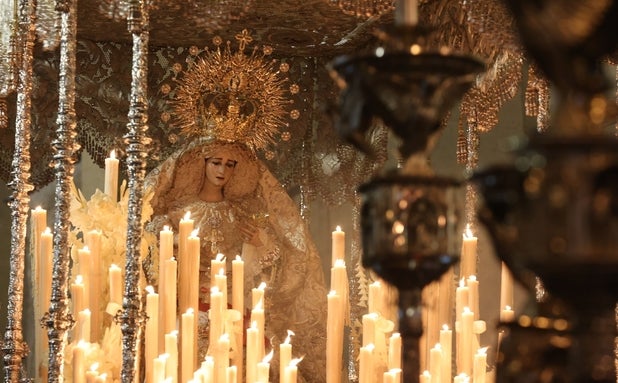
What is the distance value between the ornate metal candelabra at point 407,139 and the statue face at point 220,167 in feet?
17.0

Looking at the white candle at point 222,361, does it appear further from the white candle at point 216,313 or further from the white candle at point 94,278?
the white candle at point 94,278

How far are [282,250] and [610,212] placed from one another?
5598mm

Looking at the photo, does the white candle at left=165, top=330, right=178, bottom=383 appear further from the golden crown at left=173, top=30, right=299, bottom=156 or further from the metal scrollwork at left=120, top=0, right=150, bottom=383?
the golden crown at left=173, top=30, right=299, bottom=156

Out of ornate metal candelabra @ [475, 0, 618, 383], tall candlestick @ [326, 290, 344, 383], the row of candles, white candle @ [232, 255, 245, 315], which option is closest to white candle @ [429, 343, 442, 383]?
the row of candles

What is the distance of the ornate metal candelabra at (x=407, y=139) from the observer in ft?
5.94

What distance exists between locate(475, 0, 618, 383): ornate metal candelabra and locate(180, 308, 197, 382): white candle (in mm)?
3526

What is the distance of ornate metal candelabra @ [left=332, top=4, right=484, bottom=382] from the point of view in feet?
5.94

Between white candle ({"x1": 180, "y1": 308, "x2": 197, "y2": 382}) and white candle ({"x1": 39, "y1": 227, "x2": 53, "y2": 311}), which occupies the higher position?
white candle ({"x1": 39, "y1": 227, "x2": 53, "y2": 311})

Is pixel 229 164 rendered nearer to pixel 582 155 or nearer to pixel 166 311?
pixel 166 311

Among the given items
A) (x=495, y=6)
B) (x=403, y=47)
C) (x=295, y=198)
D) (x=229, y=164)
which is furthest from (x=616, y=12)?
(x=295, y=198)

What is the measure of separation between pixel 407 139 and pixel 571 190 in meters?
0.39

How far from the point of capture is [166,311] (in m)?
5.30

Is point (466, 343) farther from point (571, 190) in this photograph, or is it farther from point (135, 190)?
point (571, 190)

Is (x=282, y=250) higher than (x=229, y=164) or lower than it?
lower
